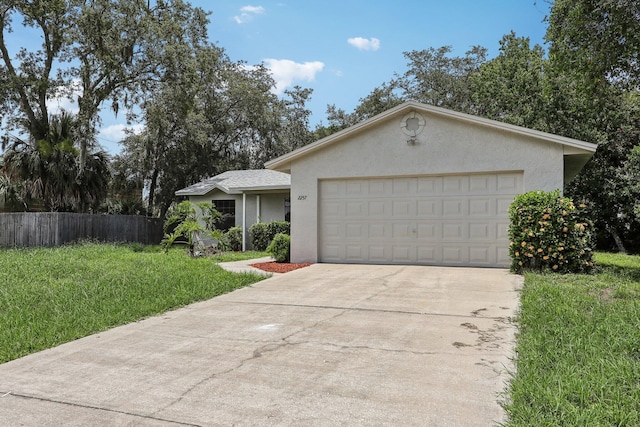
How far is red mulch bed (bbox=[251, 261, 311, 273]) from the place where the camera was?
11250 mm

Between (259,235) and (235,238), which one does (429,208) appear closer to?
(259,235)

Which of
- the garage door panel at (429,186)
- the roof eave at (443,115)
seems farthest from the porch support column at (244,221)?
the garage door panel at (429,186)

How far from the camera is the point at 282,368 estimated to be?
4203 millimetres

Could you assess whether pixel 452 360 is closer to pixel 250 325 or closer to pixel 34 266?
pixel 250 325

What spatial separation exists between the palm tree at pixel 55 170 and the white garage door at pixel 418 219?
43.1 feet

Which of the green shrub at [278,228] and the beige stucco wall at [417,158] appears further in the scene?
the green shrub at [278,228]

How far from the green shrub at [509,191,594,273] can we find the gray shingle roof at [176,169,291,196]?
9300 millimetres

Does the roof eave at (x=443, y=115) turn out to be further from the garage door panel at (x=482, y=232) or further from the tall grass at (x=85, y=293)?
the tall grass at (x=85, y=293)

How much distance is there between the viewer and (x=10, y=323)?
584 cm

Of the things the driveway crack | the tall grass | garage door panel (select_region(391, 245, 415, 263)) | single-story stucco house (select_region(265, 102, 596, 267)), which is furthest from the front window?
the driveway crack

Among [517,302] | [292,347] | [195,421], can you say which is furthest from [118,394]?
[517,302]

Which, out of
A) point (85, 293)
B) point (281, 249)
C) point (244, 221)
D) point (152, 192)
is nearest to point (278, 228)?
point (244, 221)

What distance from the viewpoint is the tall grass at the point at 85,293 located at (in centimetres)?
558

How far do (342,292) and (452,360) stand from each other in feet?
12.6
